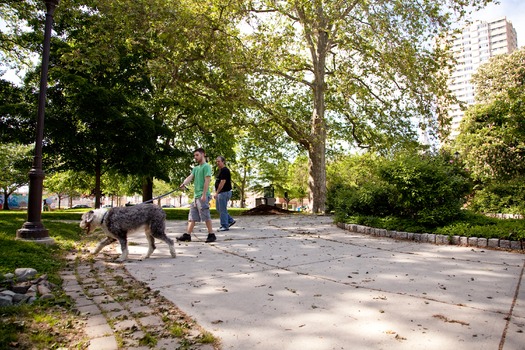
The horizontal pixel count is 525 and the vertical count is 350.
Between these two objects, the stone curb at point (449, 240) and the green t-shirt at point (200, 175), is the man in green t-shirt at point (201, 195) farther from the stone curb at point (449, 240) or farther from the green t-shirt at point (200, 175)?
the stone curb at point (449, 240)

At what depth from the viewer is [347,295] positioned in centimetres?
354

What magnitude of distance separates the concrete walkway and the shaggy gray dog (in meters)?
0.45

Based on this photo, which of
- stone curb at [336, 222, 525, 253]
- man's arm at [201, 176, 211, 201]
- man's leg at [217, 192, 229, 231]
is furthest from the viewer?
man's leg at [217, 192, 229, 231]

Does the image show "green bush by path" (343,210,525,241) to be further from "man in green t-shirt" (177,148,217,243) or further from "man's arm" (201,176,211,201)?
"man's arm" (201,176,211,201)

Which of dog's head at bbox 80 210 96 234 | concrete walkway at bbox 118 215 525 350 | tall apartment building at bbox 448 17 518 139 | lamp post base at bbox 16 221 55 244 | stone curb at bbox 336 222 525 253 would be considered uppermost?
tall apartment building at bbox 448 17 518 139

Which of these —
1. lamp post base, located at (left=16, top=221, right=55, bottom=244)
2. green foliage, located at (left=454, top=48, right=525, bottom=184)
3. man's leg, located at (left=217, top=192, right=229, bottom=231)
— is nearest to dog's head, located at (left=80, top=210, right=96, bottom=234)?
lamp post base, located at (left=16, top=221, right=55, bottom=244)

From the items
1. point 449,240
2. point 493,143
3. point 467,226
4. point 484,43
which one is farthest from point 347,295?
point 484,43

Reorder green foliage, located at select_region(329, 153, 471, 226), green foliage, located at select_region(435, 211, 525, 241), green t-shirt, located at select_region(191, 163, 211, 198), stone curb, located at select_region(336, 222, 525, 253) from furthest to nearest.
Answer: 1. green foliage, located at select_region(329, 153, 471, 226)
2. green t-shirt, located at select_region(191, 163, 211, 198)
3. green foliage, located at select_region(435, 211, 525, 241)
4. stone curb, located at select_region(336, 222, 525, 253)

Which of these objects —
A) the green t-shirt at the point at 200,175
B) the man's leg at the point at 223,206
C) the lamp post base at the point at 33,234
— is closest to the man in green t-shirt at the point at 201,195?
the green t-shirt at the point at 200,175

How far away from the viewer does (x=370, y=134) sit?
794 inches

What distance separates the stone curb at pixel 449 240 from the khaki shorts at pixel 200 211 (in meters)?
4.32

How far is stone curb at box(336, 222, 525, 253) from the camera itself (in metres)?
6.42

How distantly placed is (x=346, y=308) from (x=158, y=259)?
3.51 m

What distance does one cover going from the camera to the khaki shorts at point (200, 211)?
7.51 metres
